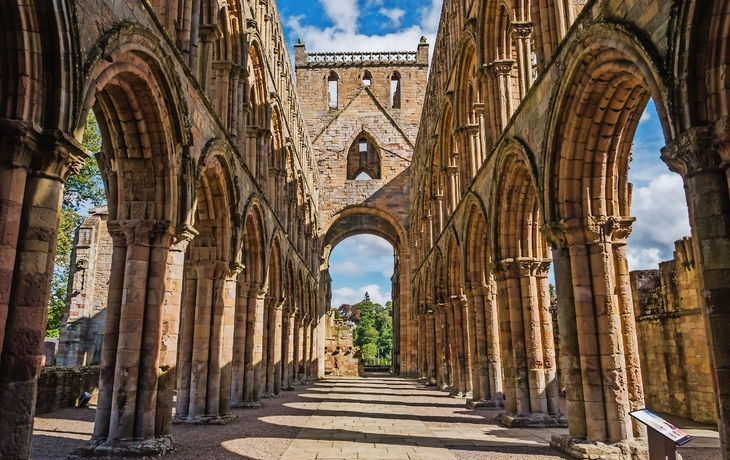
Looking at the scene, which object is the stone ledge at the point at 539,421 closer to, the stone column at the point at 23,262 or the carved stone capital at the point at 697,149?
the carved stone capital at the point at 697,149

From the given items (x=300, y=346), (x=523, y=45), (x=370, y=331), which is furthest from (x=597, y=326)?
(x=370, y=331)

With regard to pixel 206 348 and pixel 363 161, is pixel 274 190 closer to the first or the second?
pixel 206 348

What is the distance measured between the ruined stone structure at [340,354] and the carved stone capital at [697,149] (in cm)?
3482

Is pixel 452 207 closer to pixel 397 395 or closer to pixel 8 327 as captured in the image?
pixel 397 395

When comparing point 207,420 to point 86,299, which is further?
point 86,299

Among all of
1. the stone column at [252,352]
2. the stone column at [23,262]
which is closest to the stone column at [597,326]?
the stone column at [23,262]

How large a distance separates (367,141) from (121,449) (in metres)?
32.1

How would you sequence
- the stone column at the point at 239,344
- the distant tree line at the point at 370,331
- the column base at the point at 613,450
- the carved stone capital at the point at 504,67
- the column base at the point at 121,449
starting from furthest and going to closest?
1. the distant tree line at the point at 370,331
2. the stone column at the point at 239,344
3. the carved stone capital at the point at 504,67
4. the column base at the point at 121,449
5. the column base at the point at 613,450

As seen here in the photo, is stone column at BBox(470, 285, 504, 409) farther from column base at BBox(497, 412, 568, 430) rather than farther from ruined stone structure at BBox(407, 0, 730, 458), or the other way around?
column base at BBox(497, 412, 568, 430)

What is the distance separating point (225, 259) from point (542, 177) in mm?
7064

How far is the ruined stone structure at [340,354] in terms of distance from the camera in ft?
128

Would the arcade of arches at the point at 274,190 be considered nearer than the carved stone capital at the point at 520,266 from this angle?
Yes

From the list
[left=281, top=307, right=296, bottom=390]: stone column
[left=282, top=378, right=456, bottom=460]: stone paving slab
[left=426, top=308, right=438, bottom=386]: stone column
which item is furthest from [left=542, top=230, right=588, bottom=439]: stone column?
[left=426, top=308, right=438, bottom=386]: stone column

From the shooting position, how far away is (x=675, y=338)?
13852mm
